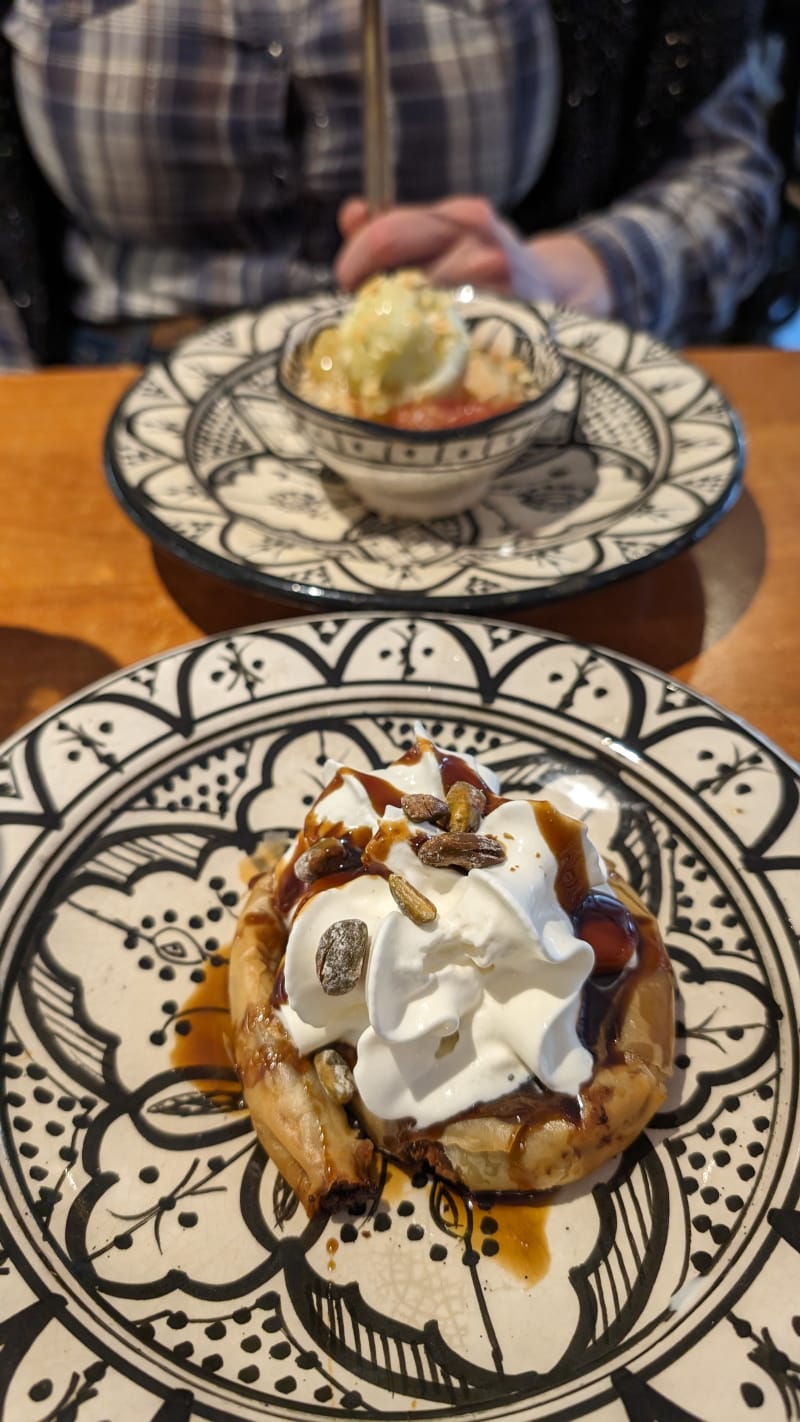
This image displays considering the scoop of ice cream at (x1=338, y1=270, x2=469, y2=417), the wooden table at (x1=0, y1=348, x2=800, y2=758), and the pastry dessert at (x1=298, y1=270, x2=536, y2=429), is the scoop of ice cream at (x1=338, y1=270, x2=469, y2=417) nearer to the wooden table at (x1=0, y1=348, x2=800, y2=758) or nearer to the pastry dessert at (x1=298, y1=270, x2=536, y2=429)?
the pastry dessert at (x1=298, y1=270, x2=536, y2=429)

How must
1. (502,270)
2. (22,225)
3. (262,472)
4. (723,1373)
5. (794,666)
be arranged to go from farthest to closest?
1. (22,225)
2. (502,270)
3. (262,472)
4. (794,666)
5. (723,1373)

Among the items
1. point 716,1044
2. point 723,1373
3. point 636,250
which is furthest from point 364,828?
point 636,250

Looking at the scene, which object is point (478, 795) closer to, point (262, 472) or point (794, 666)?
point (794, 666)

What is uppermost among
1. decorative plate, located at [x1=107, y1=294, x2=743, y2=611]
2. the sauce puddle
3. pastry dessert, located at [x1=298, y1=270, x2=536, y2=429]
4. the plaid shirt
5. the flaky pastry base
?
the plaid shirt

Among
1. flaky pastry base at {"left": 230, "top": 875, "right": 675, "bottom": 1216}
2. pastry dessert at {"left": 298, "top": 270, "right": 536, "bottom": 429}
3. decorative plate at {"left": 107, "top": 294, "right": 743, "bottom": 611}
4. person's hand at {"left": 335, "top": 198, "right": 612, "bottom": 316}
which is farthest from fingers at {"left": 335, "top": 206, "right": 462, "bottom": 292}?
flaky pastry base at {"left": 230, "top": 875, "right": 675, "bottom": 1216}

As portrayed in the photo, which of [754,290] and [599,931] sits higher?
[754,290]

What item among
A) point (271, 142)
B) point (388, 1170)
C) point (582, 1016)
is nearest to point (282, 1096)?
point (388, 1170)

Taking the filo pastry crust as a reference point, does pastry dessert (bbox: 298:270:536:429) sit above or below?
above

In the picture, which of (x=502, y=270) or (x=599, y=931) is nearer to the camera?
(x=599, y=931)
